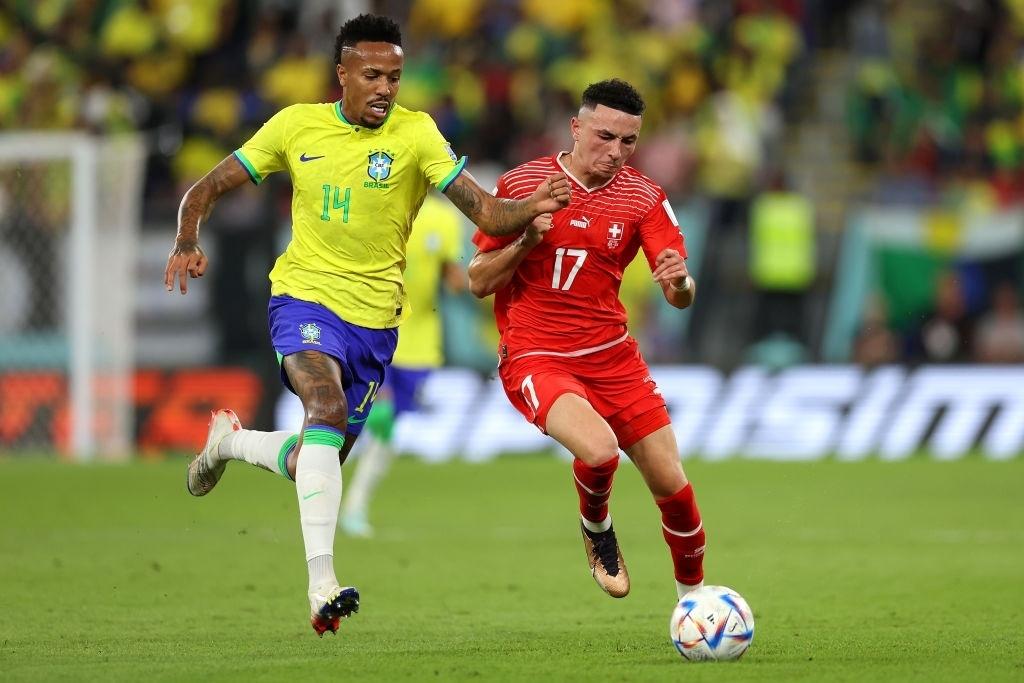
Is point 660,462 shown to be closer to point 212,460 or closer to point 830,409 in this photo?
point 212,460

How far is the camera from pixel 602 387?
7.97 meters

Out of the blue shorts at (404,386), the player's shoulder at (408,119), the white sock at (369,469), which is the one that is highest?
the player's shoulder at (408,119)

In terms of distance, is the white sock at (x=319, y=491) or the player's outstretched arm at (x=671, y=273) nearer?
the white sock at (x=319, y=491)

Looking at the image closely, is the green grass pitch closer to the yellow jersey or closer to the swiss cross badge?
the yellow jersey

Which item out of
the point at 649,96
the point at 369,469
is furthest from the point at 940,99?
the point at 369,469

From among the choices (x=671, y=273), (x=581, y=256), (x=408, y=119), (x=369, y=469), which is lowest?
(x=369, y=469)

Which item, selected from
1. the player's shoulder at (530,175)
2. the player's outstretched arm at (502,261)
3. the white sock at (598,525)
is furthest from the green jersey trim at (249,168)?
the white sock at (598,525)

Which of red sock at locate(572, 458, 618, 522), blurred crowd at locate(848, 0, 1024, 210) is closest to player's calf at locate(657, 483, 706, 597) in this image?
red sock at locate(572, 458, 618, 522)

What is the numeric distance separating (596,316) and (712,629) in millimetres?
1725

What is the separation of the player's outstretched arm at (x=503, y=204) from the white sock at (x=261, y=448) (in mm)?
1335

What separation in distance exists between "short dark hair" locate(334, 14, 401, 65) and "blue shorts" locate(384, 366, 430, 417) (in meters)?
5.68

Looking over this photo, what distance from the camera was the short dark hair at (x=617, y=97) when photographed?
775cm

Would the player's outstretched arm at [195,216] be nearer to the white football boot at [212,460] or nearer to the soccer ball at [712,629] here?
the white football boot at [212,460]

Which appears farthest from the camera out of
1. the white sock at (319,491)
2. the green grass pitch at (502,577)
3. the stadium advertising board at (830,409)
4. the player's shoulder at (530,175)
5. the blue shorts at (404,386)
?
the stadium advertising board at (830,409)
